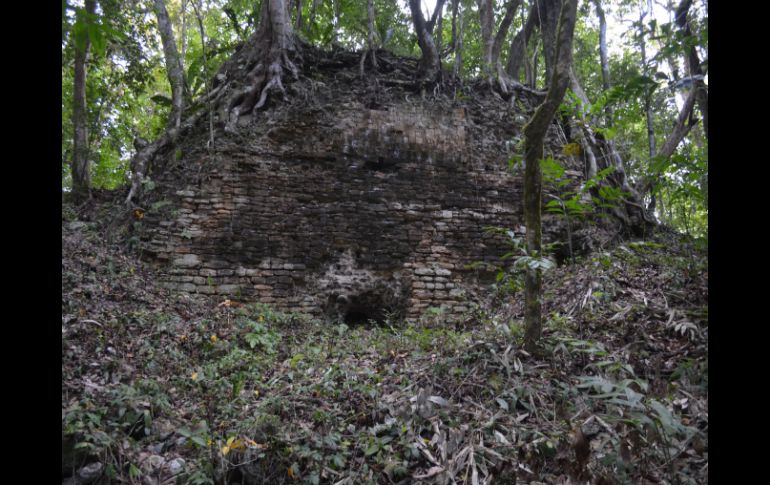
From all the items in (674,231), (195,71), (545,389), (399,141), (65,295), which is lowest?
(545,389)

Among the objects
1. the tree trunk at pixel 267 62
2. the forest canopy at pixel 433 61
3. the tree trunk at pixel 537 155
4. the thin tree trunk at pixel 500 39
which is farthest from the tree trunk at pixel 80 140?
the thin tree trunk at pixel 500 39

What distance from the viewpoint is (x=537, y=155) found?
10.6 feet

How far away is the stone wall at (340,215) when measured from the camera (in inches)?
219

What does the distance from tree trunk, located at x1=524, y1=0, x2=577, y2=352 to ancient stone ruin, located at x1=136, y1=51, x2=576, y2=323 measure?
2554 mm

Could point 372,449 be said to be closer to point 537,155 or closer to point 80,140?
point 537,155

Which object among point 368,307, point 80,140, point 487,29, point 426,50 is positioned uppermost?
point 487,29

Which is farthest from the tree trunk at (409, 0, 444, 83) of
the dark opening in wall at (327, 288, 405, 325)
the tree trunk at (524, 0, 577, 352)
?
the tree trunk at (524, 0, 577, 352)

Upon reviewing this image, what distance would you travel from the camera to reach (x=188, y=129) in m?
6.45

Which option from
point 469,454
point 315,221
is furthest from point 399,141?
point 469,454

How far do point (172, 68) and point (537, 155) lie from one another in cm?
658

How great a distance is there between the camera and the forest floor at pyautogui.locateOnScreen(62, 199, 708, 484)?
86.4 inches

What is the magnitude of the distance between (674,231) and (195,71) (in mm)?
8674

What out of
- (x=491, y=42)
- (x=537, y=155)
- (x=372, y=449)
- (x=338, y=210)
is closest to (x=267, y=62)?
(x=338, y=210)
